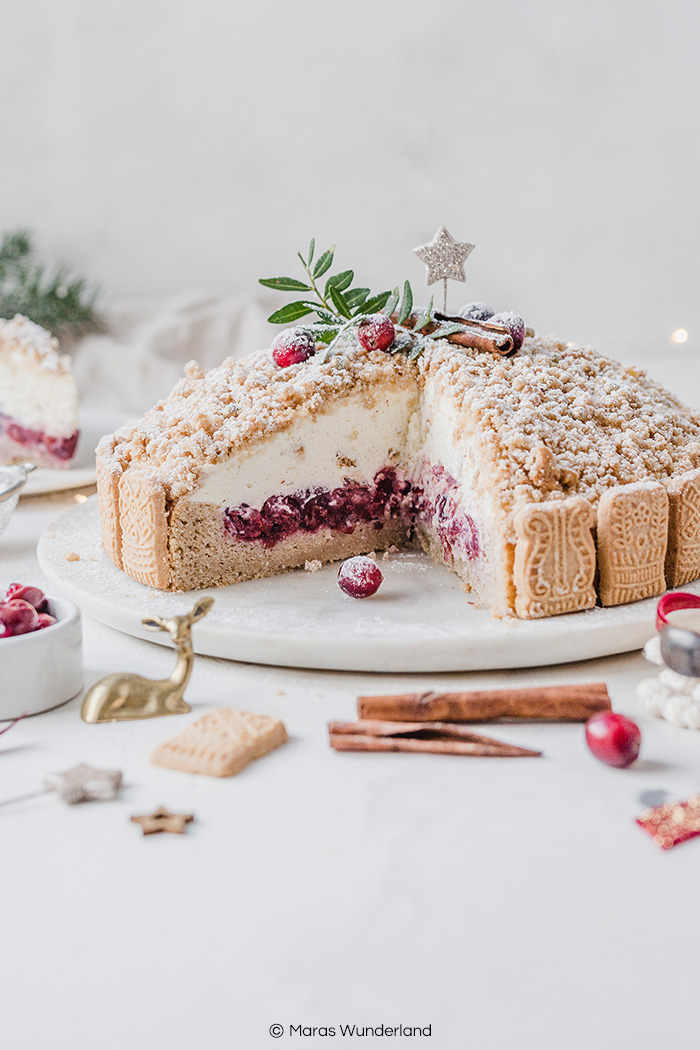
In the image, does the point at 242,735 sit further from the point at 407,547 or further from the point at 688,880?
the point at 407,547

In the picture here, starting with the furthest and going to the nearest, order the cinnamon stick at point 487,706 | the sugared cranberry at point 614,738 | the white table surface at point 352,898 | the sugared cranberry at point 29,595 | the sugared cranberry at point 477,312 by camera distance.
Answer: the sugared cranberry at point 477,312 → the sugared cranberry at point 29,595 → the cinnamon stick at point 487,706 → the sugared cranberry at point 614,738 → the white table surface at point 352,898

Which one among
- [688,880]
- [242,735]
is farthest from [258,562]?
[688,880]

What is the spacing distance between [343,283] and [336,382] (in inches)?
16.3

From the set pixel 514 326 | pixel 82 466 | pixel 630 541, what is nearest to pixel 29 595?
pixel 630 541

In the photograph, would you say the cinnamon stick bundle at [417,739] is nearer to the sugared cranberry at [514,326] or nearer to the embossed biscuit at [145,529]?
the embossed biscuit at [145,529]

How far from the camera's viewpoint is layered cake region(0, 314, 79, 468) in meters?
4.99

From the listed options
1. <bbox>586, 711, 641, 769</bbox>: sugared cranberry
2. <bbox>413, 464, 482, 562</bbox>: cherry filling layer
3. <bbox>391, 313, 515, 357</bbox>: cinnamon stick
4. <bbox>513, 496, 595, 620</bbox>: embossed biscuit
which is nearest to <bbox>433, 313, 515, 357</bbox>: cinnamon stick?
<bbox>391, 313, 515, 357</bbox>: cinnamon stick

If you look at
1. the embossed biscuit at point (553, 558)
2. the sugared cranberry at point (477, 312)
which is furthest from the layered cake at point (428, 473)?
the sugared cranberry at point (477, 312)

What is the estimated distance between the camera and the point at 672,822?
208 centimetres

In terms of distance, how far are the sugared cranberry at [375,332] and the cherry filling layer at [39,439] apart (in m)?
1.89

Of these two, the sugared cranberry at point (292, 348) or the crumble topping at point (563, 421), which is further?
the sugared cranberry at point (292, 348)

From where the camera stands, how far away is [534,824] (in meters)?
2.11

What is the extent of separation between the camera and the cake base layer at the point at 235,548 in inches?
130

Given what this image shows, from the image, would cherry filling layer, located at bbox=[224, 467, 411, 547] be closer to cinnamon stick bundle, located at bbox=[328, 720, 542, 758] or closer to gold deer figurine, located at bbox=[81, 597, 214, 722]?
gold deer figurine, located at bbox=[81, 597, 214, 722]
